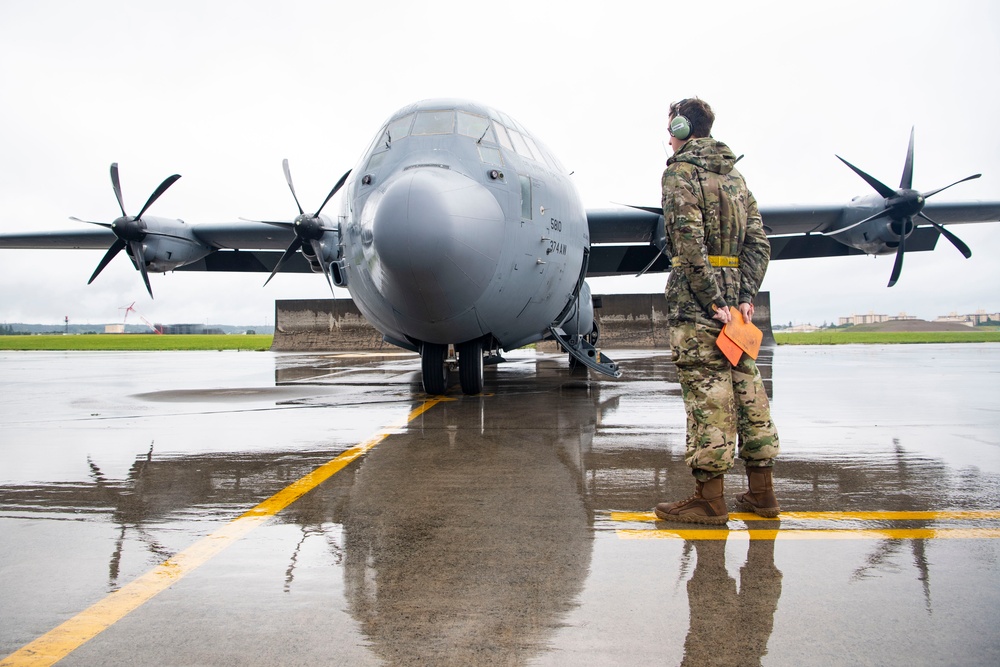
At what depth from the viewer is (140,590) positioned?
8.73 ft

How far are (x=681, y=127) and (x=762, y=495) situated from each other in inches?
87.2

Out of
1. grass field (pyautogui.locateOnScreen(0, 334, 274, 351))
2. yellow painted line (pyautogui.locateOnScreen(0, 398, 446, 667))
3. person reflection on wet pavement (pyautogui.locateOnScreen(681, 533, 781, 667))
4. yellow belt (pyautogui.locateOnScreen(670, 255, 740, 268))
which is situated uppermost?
grass field (pyautogui.locateOnScreen(0, 334, 274, 351))

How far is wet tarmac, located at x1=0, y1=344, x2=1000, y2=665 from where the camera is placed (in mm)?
2209

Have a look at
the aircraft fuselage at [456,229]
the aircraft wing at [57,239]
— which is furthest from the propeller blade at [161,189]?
the aircraft fuselage at [456,229]

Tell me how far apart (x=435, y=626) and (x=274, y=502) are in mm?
2061

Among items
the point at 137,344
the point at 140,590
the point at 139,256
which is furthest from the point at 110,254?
the point at 137,344

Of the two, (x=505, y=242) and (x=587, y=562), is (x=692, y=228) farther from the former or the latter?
(x=505, y=242)

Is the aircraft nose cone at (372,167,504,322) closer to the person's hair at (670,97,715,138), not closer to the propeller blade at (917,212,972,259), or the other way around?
the person's hair at (670,97,715,138)

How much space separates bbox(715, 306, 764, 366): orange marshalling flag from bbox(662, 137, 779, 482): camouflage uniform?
0.07m

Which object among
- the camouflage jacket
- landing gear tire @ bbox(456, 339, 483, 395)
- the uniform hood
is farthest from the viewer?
landing gear tire @ bbox(456, 339, 483, 395)

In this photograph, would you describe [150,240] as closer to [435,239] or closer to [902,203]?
[435,239]

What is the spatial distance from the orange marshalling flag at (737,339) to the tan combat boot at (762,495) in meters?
0.63

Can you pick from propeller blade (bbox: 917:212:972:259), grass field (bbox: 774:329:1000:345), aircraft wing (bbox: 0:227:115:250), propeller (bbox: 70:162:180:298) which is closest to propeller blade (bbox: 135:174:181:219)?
propeller (bbox: 70:162:180:298)

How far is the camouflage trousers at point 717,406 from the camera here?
371 cm
